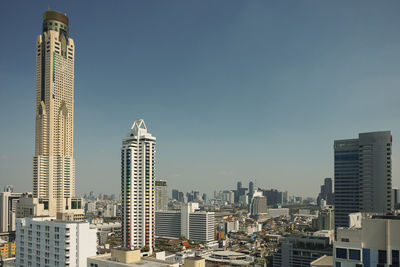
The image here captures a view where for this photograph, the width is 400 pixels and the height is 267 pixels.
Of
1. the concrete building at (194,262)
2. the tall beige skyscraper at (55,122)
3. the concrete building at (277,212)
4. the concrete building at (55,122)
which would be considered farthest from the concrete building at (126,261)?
the concrete building at (277,212)

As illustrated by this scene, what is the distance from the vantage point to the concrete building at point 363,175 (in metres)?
63.5

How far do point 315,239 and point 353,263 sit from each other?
104 feet

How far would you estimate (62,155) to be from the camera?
71500 mm

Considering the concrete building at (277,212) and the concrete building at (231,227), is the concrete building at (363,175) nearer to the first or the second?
the concrete building at (231,227)

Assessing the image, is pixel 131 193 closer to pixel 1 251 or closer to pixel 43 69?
pixel 1 251

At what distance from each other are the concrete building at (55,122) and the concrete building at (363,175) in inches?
2146

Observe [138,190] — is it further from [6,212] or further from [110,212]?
[110,212]

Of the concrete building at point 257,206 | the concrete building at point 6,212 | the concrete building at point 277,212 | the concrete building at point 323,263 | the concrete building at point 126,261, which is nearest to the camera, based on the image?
the concrete building at point 323,263

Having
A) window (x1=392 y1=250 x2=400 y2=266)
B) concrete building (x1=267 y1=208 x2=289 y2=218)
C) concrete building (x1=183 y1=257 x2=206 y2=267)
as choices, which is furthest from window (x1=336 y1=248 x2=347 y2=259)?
concrete building (x1=267 y1=208 x2=289 y2=218)

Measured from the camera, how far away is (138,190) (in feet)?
195

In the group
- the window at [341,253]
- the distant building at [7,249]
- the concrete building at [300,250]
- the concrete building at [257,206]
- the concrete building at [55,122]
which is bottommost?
the concrete building at [257,206]

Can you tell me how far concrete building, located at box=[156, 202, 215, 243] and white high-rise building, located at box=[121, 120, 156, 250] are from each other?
3313 centimetres

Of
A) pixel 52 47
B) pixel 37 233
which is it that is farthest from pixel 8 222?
pixel 37 233

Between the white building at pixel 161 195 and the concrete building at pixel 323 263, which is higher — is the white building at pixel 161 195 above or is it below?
below
